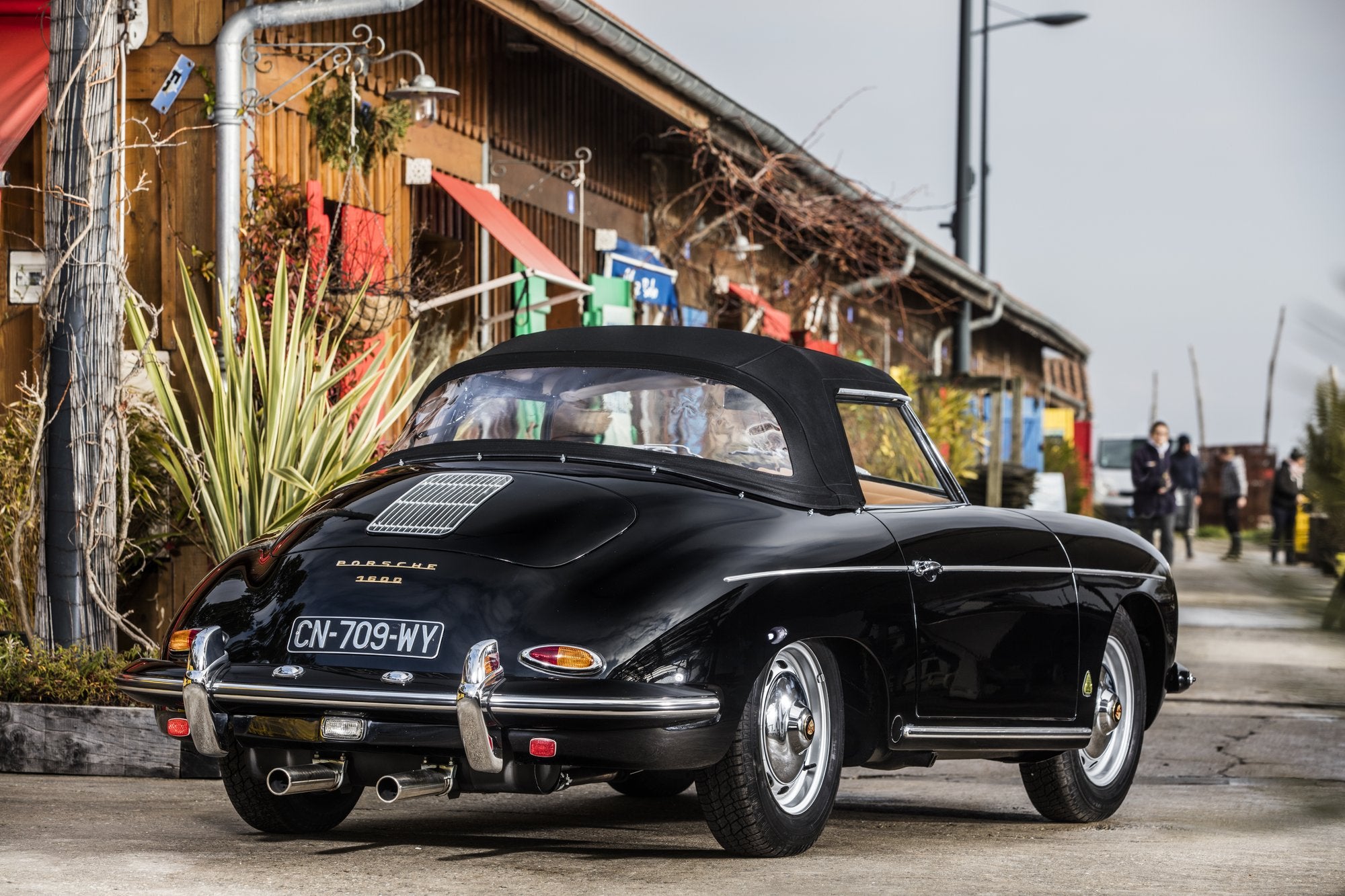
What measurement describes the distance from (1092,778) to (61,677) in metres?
4.14

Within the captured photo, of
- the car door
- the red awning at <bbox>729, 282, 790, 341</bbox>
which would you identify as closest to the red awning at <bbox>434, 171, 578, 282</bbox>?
the red awning at <bbox>729, 282, 790, 341</bbox>

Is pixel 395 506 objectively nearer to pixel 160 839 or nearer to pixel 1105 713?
pixel 160 839

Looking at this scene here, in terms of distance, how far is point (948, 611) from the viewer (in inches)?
210

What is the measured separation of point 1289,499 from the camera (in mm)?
1815

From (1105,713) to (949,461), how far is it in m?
13.2

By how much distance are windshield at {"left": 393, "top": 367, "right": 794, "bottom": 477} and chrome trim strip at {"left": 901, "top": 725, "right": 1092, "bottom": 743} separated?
0.86 meters

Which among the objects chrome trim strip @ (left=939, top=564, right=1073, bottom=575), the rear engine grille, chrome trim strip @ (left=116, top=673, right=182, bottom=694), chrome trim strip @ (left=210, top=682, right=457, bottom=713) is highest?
the rear engine grille

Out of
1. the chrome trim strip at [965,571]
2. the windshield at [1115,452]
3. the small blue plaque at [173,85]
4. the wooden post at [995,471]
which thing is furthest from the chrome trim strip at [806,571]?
the windshield at [1115,452]

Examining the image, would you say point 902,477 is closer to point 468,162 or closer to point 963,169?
point 468,162

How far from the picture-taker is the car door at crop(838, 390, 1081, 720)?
5289mm

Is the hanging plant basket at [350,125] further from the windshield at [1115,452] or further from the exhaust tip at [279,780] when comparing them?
the windshield at [1115,452]

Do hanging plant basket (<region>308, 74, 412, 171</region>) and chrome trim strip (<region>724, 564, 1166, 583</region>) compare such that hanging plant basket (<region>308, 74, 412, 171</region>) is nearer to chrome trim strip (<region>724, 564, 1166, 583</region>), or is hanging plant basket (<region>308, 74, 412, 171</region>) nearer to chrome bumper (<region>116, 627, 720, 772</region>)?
chrome trim strip (<region>724, 564, 1166, 583</region>)

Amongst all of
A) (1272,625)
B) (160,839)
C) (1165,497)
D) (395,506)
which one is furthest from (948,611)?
(1165,497)

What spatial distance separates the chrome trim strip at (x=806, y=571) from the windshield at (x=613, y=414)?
0.39 meters
